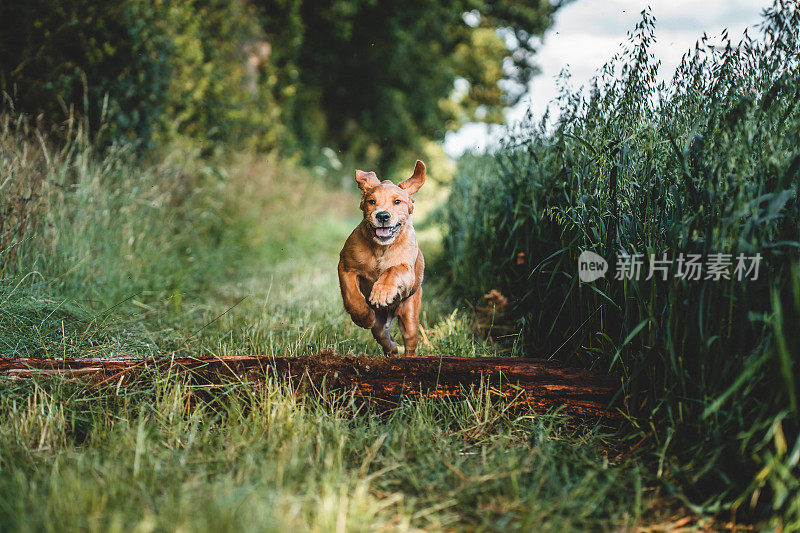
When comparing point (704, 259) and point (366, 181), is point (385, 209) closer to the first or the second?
point (366, 181)

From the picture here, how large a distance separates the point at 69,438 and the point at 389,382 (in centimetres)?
137

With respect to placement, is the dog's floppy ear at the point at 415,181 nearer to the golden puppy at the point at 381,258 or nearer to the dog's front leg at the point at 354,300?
the golden puppy at the point at 381,258

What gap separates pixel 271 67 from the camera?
11.2 meters

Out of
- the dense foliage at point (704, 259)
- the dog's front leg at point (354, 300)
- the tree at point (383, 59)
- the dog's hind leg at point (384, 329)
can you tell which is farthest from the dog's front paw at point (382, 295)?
the tree at point (383, 59)

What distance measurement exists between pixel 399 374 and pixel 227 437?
0.81 meters

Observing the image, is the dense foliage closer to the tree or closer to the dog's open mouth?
the dog's open mouth

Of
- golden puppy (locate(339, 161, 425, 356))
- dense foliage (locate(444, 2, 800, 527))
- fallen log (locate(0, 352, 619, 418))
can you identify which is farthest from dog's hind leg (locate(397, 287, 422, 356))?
dense foliage (locate(444, 2, 800, 527))

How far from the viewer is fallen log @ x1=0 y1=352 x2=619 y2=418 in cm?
244

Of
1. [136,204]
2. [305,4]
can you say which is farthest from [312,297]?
[305,4]

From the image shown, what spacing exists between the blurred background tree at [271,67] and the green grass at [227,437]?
1.22 m

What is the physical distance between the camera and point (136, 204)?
4906 millimetres

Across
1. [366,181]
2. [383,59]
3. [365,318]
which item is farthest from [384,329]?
[383,59]

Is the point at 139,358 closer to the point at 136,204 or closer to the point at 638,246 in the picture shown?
the point at 638,246

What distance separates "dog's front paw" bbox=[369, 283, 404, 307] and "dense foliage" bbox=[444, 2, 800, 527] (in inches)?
38.0
